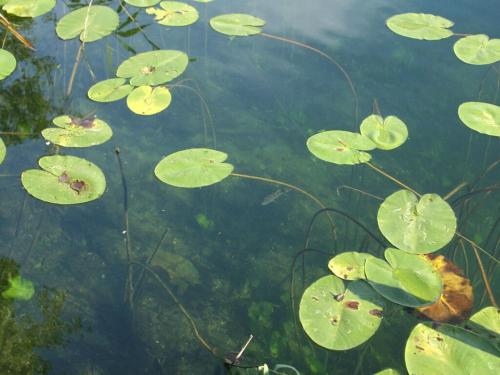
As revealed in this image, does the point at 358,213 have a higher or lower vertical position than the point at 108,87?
lower

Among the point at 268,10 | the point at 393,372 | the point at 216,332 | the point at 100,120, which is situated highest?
the point at 268,10

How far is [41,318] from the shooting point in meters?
1.65

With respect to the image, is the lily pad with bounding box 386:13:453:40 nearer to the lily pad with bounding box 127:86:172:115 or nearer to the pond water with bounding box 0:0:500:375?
the pond water with bounding box 0:0:500:375

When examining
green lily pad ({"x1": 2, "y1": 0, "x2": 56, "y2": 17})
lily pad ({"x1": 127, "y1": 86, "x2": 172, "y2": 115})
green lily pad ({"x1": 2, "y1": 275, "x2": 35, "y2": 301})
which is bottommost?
green lily pad ({"x1": 2, "y1": 275, "x2": 35, "y2": 301})

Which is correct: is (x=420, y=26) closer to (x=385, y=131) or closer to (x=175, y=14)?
(x=385, y=131)

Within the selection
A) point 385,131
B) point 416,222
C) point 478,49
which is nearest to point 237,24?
point 385,131

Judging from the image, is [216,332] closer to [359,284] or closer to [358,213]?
[359,284]

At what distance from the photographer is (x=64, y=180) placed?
1983mm

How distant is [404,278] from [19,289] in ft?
4.21

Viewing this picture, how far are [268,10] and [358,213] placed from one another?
1.64 m

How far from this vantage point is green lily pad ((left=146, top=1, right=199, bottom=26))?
9.61 ft

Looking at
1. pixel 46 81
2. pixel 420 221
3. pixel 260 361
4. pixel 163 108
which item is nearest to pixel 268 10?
pixel 163 108

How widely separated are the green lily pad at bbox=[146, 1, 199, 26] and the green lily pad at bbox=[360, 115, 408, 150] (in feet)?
4.26

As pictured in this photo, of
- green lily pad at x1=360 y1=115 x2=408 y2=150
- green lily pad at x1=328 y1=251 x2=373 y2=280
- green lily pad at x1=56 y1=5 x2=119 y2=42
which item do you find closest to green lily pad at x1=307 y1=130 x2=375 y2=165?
green lily pad at x1=360 y1=115 x2=408 y2=150
